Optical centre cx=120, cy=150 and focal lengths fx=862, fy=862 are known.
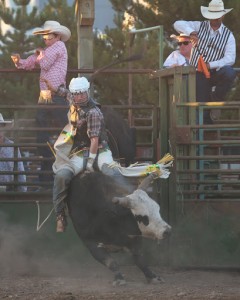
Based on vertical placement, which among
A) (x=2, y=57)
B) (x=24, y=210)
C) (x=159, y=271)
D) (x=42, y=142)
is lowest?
(x=159, y=271)

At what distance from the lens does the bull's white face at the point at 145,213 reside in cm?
777

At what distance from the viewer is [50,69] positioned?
9273mm

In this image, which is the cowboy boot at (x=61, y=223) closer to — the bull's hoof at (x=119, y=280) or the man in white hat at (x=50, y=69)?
the bull's hoof at (x=119, y=280)

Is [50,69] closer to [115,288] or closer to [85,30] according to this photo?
[85,30]

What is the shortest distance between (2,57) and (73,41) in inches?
64.5

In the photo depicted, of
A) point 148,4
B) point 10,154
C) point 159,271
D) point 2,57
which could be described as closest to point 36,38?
point 2,57

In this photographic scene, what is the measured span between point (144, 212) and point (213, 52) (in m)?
2.53

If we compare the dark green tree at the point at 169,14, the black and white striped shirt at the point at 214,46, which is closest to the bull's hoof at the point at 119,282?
the black and white striped shirt at the point at 214,46

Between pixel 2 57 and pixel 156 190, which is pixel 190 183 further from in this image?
pixel 2 57

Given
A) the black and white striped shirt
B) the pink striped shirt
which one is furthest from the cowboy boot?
the black and white striped shirt

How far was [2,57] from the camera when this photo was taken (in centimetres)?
1930

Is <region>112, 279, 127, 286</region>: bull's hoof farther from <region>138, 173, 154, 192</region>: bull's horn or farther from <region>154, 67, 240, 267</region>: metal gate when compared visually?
<region>154, 67, 240, 267</region>: metal gate

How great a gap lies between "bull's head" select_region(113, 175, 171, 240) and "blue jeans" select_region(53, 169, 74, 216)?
542 millimetres

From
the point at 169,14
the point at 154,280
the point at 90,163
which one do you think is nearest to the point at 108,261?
the point at 154,280
